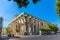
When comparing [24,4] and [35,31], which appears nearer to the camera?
[24,4]

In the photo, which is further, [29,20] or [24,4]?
[29,20]

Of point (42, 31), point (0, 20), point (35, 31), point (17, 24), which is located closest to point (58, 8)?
point (0, 20)

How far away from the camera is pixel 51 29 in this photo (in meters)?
75.9

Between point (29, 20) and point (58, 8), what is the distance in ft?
247

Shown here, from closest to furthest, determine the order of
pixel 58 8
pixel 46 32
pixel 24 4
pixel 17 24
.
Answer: pixel 24 4, pixel 58 8, pixel 46 32, pixel 17 24

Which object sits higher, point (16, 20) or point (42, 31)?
point (16, 20)

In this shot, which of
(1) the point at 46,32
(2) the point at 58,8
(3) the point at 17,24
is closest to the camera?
(2) the point at 58,8

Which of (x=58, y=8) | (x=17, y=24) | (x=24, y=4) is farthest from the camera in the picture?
(x=17, y=24)

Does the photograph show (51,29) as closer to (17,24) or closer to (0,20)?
(17,24)

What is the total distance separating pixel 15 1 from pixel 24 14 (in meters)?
79.5

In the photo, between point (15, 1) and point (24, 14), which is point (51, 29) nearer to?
point (24, 14)

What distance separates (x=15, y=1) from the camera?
5.68 metres

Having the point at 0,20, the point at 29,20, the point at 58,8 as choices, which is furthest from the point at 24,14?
the point at 58,8

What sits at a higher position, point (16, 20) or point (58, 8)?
point (16, 20)
